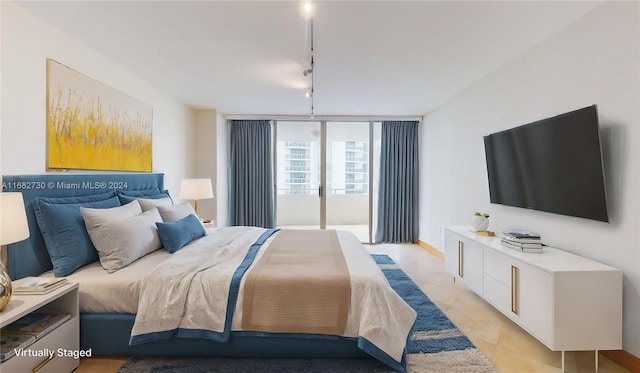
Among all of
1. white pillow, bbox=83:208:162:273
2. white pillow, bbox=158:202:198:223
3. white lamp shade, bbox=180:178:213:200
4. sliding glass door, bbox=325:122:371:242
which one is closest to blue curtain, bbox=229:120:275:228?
sliding glass door, bbox=325:122:371:242

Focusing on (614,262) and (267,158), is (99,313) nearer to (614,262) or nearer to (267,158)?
(614,262)

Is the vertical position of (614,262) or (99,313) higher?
(614,262)

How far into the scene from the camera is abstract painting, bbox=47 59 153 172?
2377 mm

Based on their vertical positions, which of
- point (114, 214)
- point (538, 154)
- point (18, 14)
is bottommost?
point (114, 214)

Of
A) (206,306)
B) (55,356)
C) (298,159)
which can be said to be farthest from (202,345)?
(298,159)

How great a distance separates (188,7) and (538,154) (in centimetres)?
297

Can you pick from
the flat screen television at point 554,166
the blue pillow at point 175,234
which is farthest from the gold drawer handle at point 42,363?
the flat screen television at point 554,166

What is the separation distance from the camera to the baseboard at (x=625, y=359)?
1927mm

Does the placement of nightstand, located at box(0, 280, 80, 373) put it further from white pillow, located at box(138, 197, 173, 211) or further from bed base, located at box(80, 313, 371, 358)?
white pillow, located at box(138, 197, 173, 211)

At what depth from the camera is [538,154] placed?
255cm

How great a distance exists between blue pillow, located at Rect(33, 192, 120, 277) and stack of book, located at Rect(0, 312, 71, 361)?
0.31m

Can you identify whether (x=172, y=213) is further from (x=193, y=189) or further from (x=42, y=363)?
(x=42, y=363)

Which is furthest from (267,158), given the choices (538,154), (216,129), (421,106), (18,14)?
(538,154)

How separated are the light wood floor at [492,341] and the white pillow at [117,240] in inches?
26.0
